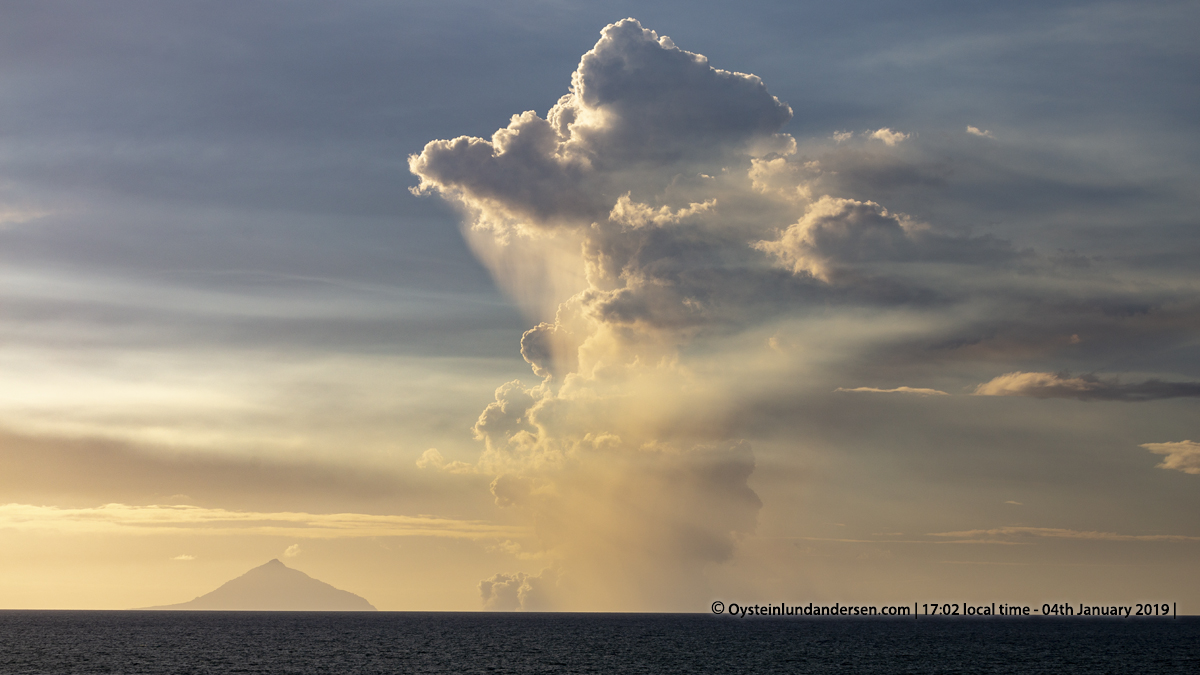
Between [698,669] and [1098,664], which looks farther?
[1098,664]

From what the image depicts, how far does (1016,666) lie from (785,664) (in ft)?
146

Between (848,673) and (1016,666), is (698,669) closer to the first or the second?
(848,673)

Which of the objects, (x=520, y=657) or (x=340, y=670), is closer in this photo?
(x=340, y=670)

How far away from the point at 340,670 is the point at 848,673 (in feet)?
289

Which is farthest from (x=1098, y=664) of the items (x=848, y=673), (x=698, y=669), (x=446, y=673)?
(x=446, y=673)

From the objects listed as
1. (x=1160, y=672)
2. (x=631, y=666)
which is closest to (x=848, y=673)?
→ (x=631, y=666)

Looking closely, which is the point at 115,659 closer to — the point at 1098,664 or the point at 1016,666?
the point at 1016,666

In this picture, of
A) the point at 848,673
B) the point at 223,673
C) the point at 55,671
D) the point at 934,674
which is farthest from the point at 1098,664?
the point at 55,671

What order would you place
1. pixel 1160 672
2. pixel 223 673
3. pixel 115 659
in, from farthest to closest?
1. pixel 115 659
2. pixel 1160 672
3. pixel 223 673

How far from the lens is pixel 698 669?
17338 cm

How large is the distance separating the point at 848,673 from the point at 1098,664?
2473 inches

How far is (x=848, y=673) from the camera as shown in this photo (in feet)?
550

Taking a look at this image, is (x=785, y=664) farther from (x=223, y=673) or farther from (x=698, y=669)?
(x=223, y=673)

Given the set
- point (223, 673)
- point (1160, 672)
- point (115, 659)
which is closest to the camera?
→ point (223, 673)
